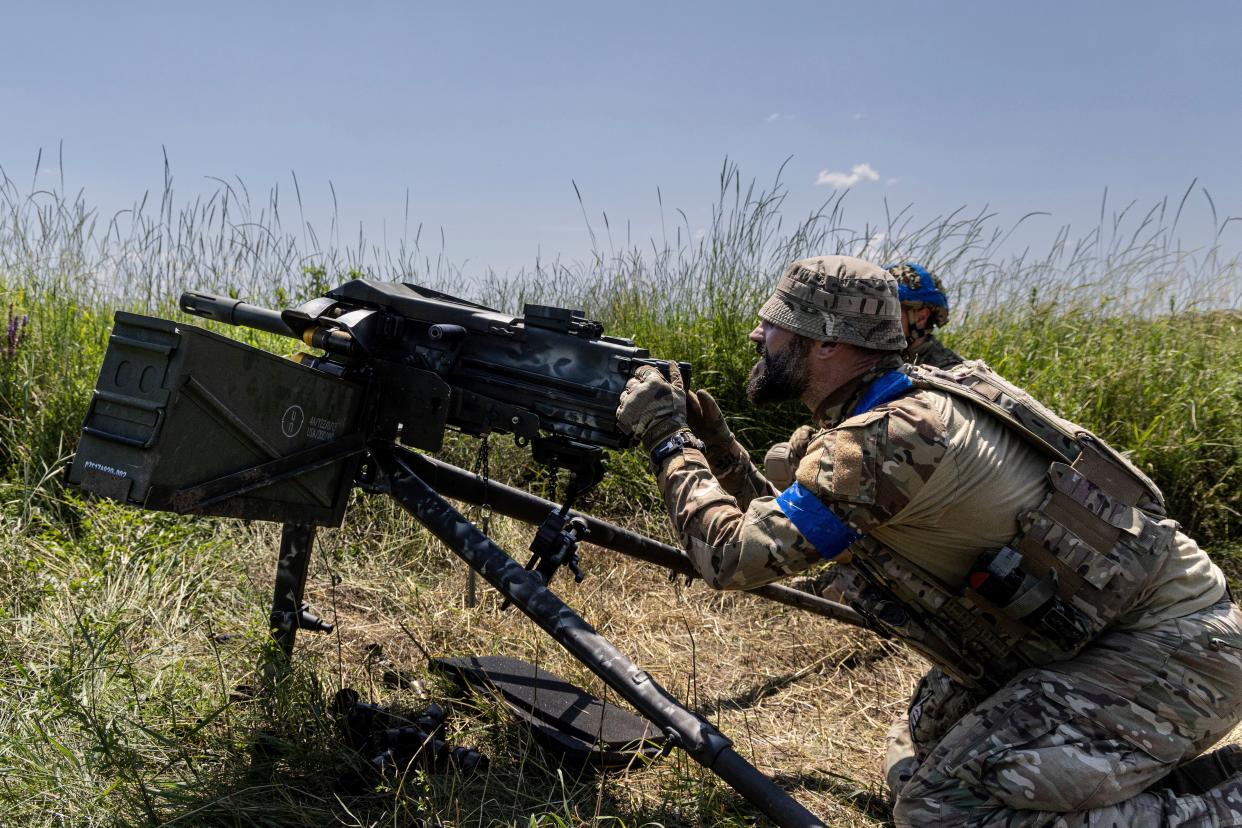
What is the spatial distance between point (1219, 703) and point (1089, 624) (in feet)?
1.39

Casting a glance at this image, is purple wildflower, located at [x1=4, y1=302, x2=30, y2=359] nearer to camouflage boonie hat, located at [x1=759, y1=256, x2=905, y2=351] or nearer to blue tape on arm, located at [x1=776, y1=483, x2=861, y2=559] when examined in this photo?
camouflage boonie hat, located at [x1=759, y1=256, x2=905, y2=351]

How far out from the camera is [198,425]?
7.40 feet

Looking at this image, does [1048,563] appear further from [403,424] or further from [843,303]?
[403,424]

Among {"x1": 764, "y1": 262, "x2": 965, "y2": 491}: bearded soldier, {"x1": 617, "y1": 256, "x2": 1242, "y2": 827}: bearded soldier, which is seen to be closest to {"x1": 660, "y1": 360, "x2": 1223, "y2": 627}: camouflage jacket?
{"x1": 617, "y1": 256, "x2": 1242, "y2": 827}: bearded soldier

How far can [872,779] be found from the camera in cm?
327

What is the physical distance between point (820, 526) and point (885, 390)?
48cm

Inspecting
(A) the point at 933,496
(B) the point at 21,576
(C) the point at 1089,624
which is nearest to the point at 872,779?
(C) the point at 1089,624

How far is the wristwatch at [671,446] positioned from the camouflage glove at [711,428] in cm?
Result: 34

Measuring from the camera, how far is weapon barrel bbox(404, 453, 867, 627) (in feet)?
10.6

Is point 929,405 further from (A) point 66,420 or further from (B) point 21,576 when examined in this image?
(A) point 66,420

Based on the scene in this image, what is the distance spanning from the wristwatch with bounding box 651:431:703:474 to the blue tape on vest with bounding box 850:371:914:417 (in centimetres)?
49

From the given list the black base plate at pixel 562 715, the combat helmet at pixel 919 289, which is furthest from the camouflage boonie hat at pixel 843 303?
the combat helmet at pixel 919 289

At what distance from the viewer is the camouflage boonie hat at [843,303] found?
105 inches

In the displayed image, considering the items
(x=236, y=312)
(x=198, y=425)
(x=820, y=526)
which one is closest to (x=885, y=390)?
(x=820, y=526)
